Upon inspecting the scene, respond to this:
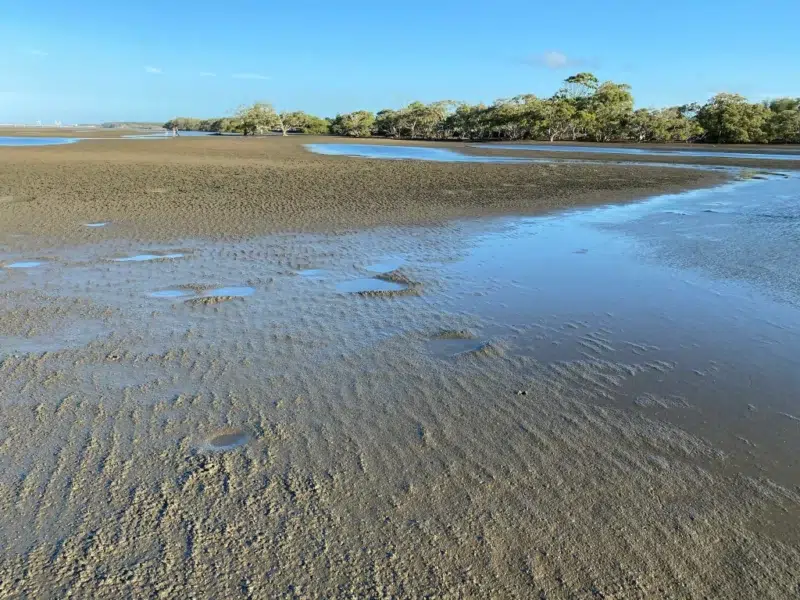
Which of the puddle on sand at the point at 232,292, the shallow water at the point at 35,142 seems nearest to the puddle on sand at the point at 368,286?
the puddle on sand at the point at 232,292

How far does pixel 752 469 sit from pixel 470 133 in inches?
3759

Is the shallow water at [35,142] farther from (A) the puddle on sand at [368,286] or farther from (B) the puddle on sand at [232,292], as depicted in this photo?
(A) the puddle on sand at [368,286]

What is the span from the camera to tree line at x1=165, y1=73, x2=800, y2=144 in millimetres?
67125

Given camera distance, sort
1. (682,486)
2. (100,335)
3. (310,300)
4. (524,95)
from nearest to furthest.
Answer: (682,486) < (100,335) < (310,300) < (524,95)

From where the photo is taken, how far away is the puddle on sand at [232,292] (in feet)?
25.2

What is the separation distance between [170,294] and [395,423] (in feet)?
14.5

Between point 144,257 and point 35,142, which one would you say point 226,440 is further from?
point 35,142

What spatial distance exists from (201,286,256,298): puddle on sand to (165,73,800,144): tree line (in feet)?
238

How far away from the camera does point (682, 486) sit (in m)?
3.80

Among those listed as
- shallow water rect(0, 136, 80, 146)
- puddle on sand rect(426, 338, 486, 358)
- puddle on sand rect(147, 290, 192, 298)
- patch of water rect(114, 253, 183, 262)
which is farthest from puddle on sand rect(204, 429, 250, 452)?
shallow water rect(0, 136, 80, 146)

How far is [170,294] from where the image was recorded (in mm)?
7680

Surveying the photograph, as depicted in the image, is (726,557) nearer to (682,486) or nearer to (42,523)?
(682,486)

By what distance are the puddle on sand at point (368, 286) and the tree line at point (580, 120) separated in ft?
233

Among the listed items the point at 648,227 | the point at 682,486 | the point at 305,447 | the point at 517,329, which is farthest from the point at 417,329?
the point at 648,227
